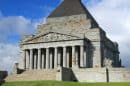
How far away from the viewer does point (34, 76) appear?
65.4m

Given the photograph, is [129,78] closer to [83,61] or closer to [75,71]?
[75,71]

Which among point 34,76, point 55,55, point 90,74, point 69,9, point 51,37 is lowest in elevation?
point 34,76

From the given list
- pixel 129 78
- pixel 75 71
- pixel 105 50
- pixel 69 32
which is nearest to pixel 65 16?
pixel 69 32

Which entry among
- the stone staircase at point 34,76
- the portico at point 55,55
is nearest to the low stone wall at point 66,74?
the stone staircase at point 34,76

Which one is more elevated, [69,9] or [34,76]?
[69,9]

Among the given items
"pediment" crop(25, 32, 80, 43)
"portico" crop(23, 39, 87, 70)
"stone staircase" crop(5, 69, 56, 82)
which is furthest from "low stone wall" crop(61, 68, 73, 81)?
"pediment" crop(25, 32, 80, 43)

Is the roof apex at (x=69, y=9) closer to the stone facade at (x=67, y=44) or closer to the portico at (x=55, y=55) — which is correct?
the stone facade at (x=67, y=44)

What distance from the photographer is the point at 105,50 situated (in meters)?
81.8

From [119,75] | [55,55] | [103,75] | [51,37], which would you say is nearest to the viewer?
[119,75]

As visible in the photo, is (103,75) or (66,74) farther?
(103,75)

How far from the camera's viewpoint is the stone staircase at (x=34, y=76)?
63.7 m

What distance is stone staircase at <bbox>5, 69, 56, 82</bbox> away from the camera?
63.7 metres

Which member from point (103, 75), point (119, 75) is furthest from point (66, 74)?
point (119, 75)

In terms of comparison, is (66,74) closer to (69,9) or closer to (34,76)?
(34,76)
